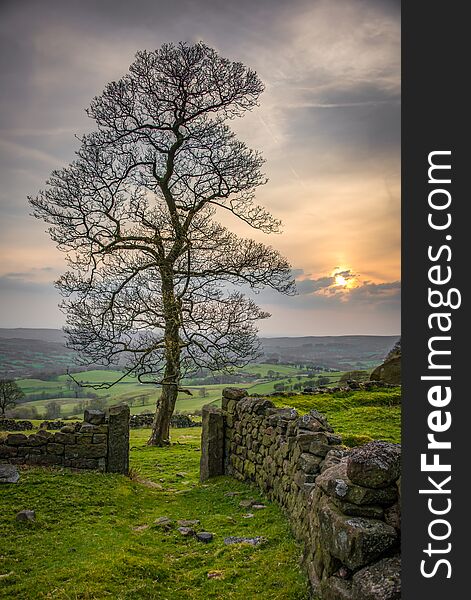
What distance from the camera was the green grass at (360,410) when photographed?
12.9 m

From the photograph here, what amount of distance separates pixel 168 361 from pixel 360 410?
6761mm

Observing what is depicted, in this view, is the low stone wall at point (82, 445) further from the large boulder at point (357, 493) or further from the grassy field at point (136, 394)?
the grassy field at point (136, 394)

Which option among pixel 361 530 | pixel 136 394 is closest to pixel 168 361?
pixel 361 530

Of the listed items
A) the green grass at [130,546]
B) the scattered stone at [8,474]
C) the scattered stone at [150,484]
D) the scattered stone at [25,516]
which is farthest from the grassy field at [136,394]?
the scattered stone at [25,516]

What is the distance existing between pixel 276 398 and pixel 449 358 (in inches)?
571

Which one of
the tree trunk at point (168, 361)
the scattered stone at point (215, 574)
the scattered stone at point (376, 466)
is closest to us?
the scattered stone at point (376, 466)

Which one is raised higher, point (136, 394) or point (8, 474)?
point (8, 474)

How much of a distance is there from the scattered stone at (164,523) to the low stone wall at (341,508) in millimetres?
2007

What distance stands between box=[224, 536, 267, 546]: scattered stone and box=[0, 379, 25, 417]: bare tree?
955 inches

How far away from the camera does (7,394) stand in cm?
2884

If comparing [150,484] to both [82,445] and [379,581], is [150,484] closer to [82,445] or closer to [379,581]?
[82,445]

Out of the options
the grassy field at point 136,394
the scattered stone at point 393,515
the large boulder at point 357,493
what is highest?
the large boulder at point 357,493

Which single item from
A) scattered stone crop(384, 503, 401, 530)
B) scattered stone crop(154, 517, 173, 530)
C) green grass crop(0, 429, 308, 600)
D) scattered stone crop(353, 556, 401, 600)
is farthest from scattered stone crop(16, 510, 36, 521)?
scattered stone crop(384, 503, 401, 530)

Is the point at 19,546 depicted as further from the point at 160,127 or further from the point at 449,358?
the point at 160,127
